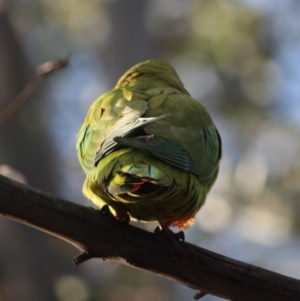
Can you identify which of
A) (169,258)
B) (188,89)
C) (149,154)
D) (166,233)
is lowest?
(169,258)

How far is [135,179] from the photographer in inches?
98.0

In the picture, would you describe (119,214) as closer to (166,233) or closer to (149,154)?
(166,233)

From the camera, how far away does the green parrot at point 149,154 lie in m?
2.60

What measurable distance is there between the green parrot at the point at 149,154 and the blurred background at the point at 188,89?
4392 mm

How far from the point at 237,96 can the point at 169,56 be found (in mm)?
1365

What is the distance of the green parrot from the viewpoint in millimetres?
2604

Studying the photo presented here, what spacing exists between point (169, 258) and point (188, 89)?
7.14m

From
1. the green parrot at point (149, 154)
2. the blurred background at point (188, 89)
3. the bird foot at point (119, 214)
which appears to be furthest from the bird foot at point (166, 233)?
the blurred background at point (188, 89)

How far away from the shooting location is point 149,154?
2721mm

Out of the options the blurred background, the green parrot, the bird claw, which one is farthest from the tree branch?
the blurred background

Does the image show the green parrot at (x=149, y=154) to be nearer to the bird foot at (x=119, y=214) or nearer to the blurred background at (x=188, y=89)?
the bird foot at (x=119, y=214)

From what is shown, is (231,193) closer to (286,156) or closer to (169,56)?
(286,156)

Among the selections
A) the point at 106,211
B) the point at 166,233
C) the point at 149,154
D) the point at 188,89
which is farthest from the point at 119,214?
the point at 188,89

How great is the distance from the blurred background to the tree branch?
4.91 m
